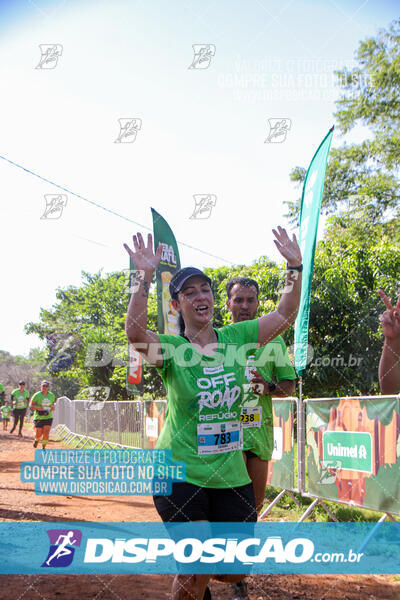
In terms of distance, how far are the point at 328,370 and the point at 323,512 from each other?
30.6ft

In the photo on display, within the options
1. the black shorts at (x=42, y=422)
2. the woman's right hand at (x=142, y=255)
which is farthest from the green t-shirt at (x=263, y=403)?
the black shorts at (x=42, y=422)

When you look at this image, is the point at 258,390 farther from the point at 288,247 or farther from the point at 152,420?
the point at 152,420

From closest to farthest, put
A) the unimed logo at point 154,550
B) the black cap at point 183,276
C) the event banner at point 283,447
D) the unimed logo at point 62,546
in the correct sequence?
the black cap at point 183,276
the unimed logo at point 62,546
the unimed logo at point 154,550
the event banner at point 283,447

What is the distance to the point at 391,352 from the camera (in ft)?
11.6

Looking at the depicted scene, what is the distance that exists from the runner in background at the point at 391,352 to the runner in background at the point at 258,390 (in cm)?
117

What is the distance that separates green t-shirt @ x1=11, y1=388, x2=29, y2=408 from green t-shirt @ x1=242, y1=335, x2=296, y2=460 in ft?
53.2

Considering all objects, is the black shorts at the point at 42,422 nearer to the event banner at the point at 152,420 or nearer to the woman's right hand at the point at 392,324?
the event banner at the point at 152,420

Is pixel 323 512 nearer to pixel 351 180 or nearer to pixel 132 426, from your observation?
pixel 132 426

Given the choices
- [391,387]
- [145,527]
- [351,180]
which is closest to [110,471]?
[145,527]

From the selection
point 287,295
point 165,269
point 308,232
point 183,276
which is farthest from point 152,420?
point 287,295

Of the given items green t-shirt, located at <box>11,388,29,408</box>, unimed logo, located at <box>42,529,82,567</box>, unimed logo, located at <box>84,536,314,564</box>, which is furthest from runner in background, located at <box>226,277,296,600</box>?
green t-shirt, located at <box>11,388,29,408</box>

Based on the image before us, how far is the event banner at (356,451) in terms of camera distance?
17.2ft

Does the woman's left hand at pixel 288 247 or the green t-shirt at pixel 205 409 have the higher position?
the woman's left hand at pixel 288 247

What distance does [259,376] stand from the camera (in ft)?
15.0
